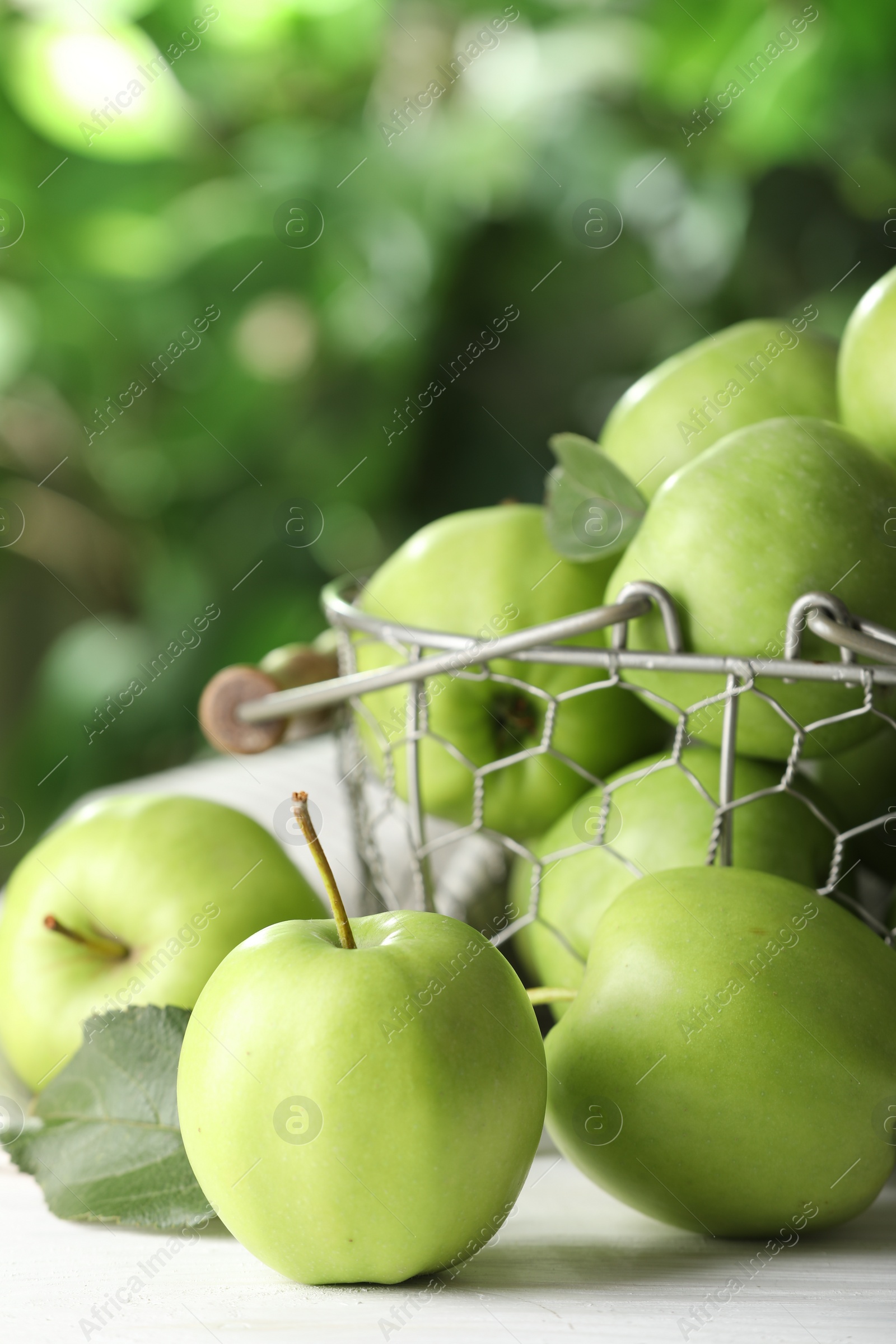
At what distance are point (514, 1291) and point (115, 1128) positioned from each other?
0.57ft

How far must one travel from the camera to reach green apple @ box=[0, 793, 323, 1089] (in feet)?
1.64

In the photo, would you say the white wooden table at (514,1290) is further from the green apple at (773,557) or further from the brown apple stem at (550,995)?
the green apple at (773,557)

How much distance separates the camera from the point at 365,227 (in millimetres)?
1664

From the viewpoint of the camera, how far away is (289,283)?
172 centimetres

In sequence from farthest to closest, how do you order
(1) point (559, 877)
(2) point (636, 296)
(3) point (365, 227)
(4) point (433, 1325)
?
(3) point (365, 227), (2) point (636, 296), (1) point (559, 877), (4) point (433, 1325)

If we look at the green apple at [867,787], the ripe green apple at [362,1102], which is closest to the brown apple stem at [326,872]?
the ripe green apple at [362,1102]

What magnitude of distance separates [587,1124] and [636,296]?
1.30 meters

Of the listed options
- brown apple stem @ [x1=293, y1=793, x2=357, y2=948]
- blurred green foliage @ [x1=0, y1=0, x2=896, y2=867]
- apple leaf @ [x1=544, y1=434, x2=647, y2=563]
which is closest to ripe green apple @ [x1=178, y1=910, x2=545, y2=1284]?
brown apple stem @ [x1=293, y1=793, x2=357, y2=948]

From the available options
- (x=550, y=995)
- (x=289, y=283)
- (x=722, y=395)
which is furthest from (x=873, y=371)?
(x=289, y=283)

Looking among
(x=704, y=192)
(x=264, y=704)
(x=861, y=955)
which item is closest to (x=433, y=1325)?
(x=861, y=955)

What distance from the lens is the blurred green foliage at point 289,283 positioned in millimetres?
1513

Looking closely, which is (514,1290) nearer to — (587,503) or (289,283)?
(587,503)

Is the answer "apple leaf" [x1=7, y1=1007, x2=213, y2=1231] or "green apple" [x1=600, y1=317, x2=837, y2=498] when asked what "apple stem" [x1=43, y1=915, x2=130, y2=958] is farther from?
"green apple" [x1=600, y1=317, x2=837, y2=498]

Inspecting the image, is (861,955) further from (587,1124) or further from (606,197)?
(606,197)
